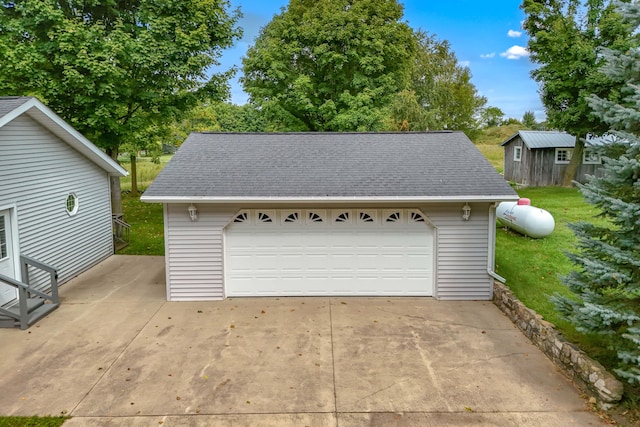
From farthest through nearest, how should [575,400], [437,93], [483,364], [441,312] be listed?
[437,93] < [441,312] < [483,364] < [575,400]

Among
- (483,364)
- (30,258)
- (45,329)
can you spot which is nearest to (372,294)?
(483,364)

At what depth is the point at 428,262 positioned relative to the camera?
927cm

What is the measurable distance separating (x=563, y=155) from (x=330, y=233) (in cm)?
2078

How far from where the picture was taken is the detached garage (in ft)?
29.2

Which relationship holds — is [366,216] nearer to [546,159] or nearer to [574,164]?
[574,164]

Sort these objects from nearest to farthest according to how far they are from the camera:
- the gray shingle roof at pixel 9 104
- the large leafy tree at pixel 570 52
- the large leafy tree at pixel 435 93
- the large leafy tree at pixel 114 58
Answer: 1. the gray shingle roof at pixel 9 104
2. the large leafy tree at pixel 114 58
3. the large leafy tree at pixel 570 52
4. the large leafy tree at pixel 435 93

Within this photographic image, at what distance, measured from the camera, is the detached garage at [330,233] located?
890 cm

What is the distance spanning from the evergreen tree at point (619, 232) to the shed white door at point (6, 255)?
962 cm

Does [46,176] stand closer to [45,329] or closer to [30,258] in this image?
[30,258]

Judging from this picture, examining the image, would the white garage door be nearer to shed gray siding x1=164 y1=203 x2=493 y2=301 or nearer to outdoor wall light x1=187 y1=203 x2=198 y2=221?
shed gray siding x1=164 y1=203 x2=493 y2=301

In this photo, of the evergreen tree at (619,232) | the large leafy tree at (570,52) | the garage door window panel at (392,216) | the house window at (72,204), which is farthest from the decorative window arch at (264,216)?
the large leafy tree at (570,52)

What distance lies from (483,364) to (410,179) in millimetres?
3929

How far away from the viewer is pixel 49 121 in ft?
30.8

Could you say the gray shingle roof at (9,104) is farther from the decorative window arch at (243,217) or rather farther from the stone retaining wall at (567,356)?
the stone retaining wall at (567,356)
